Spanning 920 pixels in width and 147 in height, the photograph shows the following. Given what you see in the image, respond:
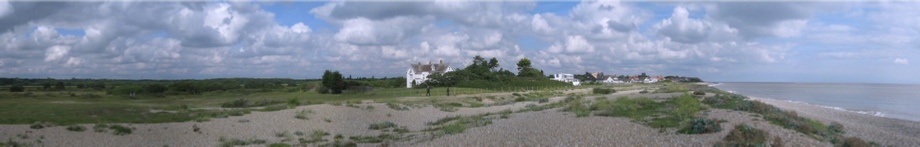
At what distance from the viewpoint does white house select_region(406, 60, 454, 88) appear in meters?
95.1

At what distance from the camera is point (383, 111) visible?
3275cm

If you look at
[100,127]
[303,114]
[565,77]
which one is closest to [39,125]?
[100,127]

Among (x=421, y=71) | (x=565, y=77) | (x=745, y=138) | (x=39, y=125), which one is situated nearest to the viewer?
(x=745, y=138)

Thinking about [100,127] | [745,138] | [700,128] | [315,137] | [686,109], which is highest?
[686,109]

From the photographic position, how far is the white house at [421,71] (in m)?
95.1

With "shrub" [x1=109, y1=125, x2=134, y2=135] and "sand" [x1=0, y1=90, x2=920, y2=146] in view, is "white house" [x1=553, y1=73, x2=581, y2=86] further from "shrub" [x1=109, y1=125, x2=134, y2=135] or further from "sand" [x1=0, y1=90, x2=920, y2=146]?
"shrub" [x1=109, y1=125, x2=134, y2=135]

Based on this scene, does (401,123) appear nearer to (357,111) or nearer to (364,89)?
(357,111)

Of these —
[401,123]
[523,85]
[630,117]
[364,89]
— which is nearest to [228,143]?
[401,123]

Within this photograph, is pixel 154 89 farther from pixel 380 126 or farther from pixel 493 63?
pixel 493 63

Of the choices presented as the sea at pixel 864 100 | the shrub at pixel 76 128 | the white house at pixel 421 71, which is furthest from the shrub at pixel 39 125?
the white house at pixel 421 71

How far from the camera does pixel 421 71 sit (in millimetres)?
96625

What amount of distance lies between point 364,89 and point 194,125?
44884 mm

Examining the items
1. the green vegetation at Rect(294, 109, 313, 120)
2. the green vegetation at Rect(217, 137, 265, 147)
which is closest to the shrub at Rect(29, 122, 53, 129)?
the green vegetation at Rect(217, 137, 265, 147)

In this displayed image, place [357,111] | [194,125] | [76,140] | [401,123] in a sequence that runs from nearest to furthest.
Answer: [76,140] → [194,125] → [401,123] → [357,111]
